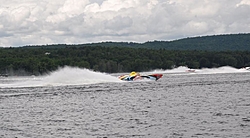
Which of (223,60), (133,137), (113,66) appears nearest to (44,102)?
(133,137)

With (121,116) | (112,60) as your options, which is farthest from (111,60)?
(121,116)

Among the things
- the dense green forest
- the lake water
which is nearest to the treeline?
the dense green forest

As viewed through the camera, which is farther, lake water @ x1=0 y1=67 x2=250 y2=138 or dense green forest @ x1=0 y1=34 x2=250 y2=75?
dense green forest @ x1=0 y1=34 x2=250 y2=75

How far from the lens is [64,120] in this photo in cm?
2652

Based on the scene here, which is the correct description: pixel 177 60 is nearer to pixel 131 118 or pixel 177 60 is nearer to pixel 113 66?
pixel 113 66

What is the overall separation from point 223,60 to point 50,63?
5015 centimetres

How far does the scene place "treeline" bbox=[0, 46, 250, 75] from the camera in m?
120

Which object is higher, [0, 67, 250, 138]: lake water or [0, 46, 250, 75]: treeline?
[0, 46, 250, 75]: treeline

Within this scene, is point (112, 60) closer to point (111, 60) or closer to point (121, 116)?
point (111, 60)

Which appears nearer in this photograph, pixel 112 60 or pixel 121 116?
pixel 121 116

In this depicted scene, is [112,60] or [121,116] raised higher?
[112,60]

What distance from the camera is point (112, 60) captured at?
137500 mm

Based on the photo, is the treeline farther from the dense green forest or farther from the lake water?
the lake water

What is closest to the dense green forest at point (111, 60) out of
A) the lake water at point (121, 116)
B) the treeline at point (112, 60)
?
the treeline at point (112, 60)
